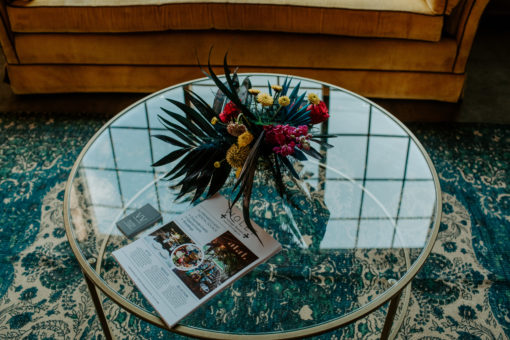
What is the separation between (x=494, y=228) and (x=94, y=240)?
3.99 feet

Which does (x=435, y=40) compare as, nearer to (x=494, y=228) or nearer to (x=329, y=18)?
(x=329, y=18)

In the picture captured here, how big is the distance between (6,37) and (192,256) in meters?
1.46

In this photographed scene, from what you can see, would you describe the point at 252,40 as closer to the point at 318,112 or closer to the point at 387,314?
the point at 318,112

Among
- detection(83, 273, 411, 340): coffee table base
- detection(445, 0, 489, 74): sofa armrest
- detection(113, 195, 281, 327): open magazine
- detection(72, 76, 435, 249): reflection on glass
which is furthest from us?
detection(445, 0, 489, 74): sofa armrest

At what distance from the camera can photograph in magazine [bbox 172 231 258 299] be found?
0.91 m

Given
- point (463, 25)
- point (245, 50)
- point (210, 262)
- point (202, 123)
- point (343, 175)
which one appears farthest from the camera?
point (245, 50)

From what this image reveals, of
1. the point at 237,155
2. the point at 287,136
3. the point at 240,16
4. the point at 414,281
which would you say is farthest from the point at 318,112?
the point at 240,16

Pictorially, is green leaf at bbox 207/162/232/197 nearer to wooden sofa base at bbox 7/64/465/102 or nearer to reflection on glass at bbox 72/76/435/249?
reflection on glass at bbox 72/76/435/249

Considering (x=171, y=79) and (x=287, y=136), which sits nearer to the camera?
(x=287, y=136)

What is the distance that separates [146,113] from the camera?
136cm

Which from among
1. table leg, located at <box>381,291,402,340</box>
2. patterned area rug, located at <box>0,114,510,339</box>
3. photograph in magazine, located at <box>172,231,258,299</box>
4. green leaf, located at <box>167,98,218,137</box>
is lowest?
patterned area rug, located at <box>0,114,510,339</box>

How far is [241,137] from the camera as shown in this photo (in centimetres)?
96

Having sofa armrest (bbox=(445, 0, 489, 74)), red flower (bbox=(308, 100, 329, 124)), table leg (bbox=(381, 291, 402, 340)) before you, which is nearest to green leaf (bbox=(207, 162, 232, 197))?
red flower (bbox=(308, 100, 329, 124))

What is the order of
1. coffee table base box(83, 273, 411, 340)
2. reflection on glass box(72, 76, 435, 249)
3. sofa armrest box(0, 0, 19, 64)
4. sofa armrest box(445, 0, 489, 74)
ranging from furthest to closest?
sofa armrest box(0, 0, 19, 64), sofa armrest box(445, 0, 489, 74), reflection on glass box(72, 76, 435, 249), coffee table base box(83, 273, 411, 340)
